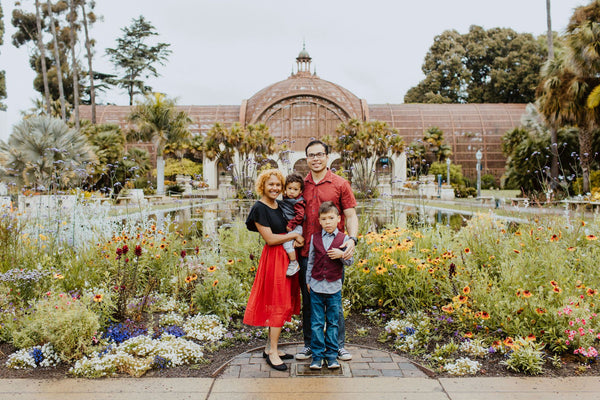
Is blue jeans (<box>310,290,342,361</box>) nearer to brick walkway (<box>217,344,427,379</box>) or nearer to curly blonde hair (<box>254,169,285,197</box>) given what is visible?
brick walkway (<box>217,344,427,379</box>)

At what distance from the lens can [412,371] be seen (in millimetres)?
3195

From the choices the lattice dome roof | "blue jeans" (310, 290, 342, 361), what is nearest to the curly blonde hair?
"blue jeans" (310, 290, 342, 361)

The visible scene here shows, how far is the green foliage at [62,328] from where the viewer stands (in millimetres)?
3242

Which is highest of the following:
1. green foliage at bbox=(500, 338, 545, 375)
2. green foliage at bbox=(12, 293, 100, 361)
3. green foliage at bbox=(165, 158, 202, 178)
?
green foliage at bbox=(165, 158, 202, 178)

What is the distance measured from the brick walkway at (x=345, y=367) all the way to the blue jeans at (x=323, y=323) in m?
0.13

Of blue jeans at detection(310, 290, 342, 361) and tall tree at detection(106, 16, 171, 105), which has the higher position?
tall tree at detection(106, 16, 171, 105)

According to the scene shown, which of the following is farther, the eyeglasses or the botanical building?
the botanical building

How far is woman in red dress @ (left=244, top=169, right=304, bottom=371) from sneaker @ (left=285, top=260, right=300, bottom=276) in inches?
1.4

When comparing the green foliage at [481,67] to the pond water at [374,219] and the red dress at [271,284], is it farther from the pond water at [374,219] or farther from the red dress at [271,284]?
the red dress at [271,284]

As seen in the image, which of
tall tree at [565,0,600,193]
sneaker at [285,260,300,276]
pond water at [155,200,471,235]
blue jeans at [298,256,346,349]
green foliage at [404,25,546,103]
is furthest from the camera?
green foliage at [404,25,546,103]

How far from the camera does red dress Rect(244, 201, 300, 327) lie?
130 inches

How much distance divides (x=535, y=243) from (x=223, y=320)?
10.8 ft

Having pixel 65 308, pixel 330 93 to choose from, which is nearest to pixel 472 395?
pixel 65 308

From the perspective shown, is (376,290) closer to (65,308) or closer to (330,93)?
(65,308)
